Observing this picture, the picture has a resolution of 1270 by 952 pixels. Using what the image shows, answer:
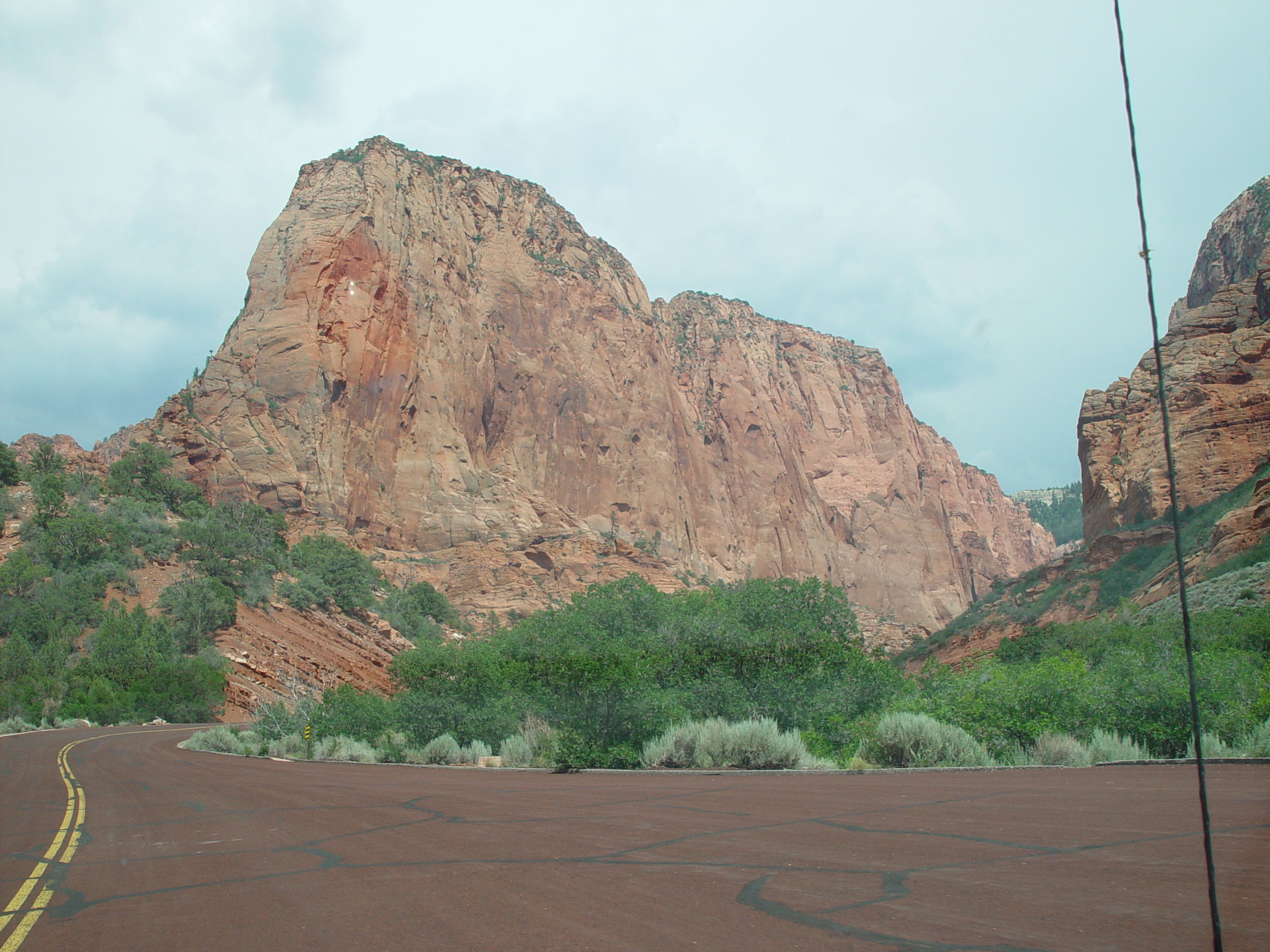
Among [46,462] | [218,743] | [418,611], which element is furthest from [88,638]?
[218,743]

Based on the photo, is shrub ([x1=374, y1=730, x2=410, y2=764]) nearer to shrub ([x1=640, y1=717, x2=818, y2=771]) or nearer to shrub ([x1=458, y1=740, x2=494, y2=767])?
shrub ([x1=458, y1=740, x2=494, y2=767])

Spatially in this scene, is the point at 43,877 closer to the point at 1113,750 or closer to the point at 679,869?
the point at 679,869

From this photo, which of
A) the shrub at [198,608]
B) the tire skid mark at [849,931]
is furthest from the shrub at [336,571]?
the tire skid mark at [849,931]

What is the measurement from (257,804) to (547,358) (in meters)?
79.1

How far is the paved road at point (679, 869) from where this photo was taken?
17.1 ft

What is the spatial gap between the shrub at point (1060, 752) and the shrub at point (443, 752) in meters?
14.4

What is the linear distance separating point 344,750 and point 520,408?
206 ft

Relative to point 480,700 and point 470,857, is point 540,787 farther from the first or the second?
point 480,700

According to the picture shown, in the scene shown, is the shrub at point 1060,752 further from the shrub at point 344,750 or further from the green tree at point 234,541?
the green tree at point 234,541

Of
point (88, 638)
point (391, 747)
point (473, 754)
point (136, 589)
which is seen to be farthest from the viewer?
point (136, 589)

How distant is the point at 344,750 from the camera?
26047mm

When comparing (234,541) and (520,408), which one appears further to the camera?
(520,408)

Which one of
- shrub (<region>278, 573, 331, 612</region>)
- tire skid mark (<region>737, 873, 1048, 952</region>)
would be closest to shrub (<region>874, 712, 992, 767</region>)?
tire skid mark (<region>737, 873, 1048, 952</region>)

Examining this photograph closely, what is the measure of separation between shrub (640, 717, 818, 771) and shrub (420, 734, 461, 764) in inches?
267
